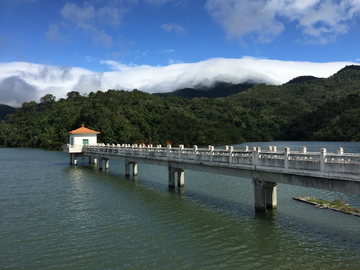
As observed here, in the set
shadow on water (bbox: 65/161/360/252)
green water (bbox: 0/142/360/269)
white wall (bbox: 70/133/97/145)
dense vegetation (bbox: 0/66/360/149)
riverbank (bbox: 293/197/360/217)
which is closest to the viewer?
green water (bbox: 0/142/360/269)

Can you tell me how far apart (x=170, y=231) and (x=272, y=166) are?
713 cm

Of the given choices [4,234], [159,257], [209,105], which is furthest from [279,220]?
[209,105]

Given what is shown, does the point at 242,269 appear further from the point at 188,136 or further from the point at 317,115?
the point at 317,115

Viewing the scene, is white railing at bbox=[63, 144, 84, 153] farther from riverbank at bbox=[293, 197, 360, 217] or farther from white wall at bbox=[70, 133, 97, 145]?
riverbank at bbox=[293, 197, 360, 217]

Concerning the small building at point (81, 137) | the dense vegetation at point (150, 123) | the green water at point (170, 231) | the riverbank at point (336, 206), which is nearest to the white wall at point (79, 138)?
the small building at point (81, 137)

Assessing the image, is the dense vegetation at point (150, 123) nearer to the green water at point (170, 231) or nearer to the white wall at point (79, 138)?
the white wall at point (79, 138)

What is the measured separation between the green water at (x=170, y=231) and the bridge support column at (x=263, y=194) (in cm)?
69

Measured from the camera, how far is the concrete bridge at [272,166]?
13.7 meters

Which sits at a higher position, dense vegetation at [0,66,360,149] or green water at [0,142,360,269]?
dense vegetation at [0,66,360,149]

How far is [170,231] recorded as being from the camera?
1631cm

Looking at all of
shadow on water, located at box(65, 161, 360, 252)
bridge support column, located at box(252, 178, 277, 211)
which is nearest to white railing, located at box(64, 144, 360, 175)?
bridge support column, located at box(252, 178, 277, 211)

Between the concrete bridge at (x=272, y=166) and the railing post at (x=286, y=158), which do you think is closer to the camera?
the concrete bridge at (x=272, y=166)

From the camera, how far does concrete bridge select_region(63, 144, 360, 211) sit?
45.0 ft

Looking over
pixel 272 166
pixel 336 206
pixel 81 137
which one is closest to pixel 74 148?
pixel 81 137
